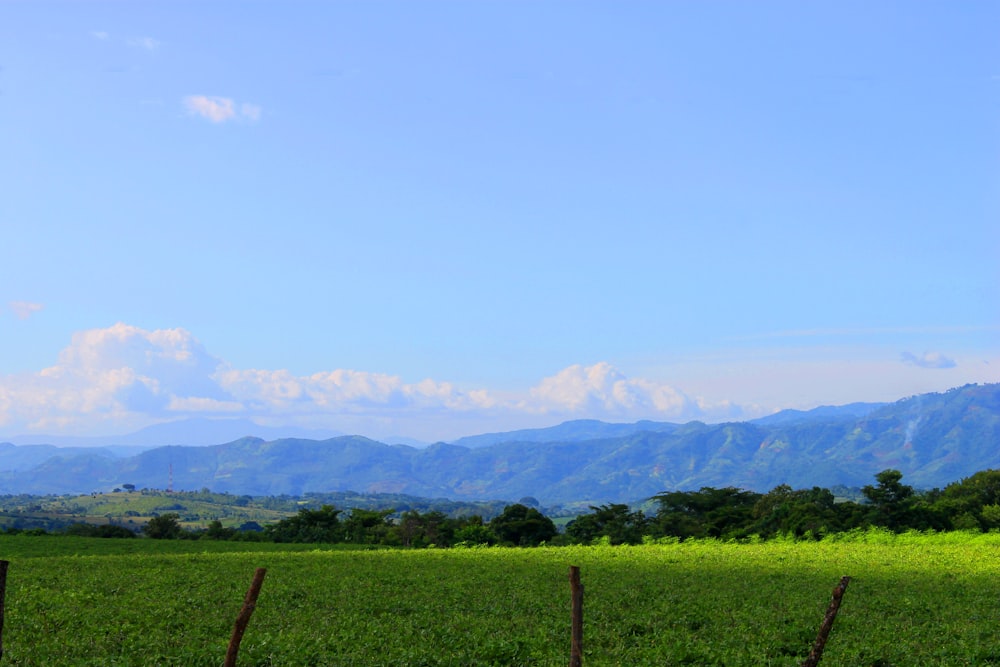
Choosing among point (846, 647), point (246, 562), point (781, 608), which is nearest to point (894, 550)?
point (781, 608)

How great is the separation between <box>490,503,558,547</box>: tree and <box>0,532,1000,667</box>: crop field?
42566 millimetres

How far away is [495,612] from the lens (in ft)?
81.6

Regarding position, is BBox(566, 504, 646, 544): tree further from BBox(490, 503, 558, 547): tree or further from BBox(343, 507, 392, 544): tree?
BBox(343, 507, 392, 544): tree

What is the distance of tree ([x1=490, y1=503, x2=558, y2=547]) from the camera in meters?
85.4

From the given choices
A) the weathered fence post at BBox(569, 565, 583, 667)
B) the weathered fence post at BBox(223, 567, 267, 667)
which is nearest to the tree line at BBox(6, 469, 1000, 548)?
the weathered fence post at BBox(569, 565, 583, 667)

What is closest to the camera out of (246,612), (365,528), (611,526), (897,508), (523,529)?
(246,612)

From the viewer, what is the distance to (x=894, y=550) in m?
51.7

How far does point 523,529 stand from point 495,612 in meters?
62.7

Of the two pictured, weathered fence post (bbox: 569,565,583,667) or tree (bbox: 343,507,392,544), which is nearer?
weathered fence post (bbox: 569,565,583,667)

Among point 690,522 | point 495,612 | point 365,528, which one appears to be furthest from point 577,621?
point 365,528

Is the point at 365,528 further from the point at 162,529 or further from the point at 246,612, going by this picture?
the point at 246,612

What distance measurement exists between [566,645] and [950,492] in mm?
73593

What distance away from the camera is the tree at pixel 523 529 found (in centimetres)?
8538

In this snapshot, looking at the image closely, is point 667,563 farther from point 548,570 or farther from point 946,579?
point 946,579
